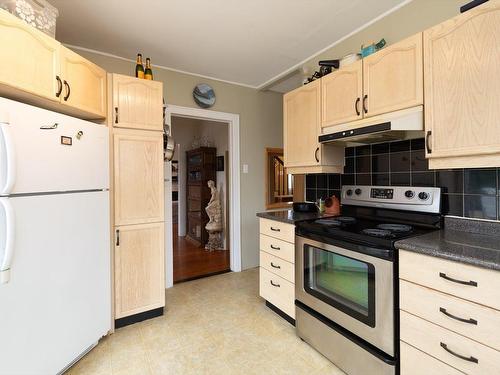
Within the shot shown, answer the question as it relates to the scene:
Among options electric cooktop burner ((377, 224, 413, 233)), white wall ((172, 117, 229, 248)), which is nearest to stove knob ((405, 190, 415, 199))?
electric cooktop burner ((377, 224, 413, 233))

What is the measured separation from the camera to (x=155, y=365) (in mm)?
1656

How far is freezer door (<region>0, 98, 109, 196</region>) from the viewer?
1236 millimetres

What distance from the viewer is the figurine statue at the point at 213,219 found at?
4.41 meters

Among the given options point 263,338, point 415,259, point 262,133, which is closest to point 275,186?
point 262,133

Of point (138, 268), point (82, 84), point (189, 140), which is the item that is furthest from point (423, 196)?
point (189, 140)

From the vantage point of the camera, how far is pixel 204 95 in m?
3.04

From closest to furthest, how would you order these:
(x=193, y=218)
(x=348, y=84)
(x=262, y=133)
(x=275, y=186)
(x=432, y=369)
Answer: (x=432, y=369) < (x=348, y=84) < (x=262, y=133) < (x=275, y=186) < (x=193, y=218)

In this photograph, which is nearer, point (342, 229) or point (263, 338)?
point (342, 229)

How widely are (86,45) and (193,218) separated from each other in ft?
10.9

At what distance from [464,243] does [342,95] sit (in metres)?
1.24

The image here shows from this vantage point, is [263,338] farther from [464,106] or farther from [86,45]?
[86,45]

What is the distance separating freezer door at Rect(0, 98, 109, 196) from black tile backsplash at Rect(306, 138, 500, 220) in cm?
203

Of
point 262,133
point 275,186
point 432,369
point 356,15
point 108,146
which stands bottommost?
point 432,369

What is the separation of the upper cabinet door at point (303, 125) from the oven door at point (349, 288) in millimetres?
762
